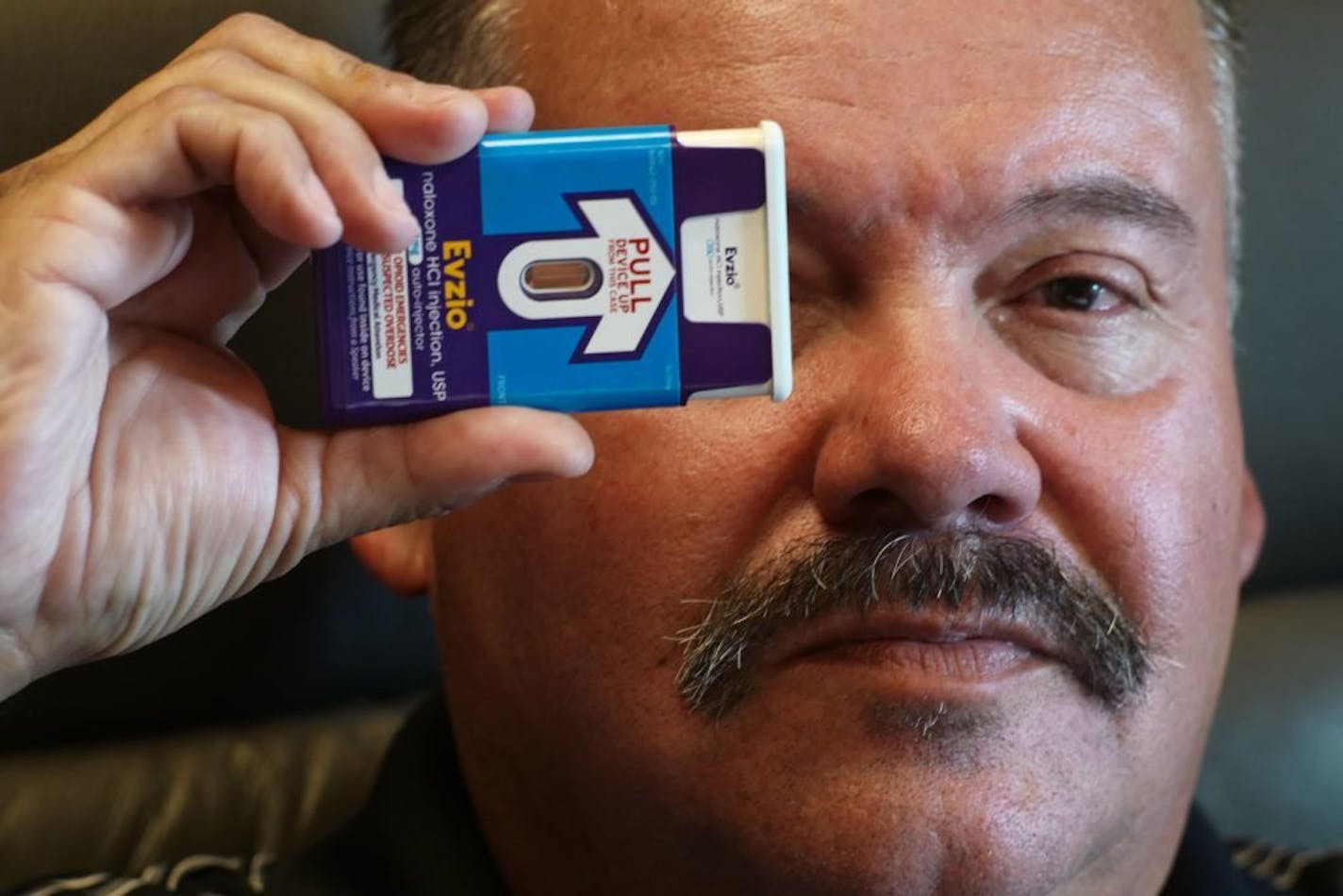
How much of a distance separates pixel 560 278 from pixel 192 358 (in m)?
0.23

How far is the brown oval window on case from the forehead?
0.78 ft

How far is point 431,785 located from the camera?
123cm

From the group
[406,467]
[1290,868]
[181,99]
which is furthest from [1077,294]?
[1290,868]

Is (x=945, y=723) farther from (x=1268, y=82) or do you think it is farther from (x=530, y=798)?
(x=1268, y=82)

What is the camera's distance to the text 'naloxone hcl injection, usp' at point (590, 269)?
78cm

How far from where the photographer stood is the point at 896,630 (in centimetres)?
94

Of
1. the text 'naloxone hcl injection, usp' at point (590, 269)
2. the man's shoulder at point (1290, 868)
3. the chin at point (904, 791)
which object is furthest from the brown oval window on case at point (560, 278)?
the man's shoulder at point (1290, 868)

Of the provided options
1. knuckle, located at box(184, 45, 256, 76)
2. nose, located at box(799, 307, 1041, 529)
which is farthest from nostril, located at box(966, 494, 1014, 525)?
knuckle, located at box(184, 45, 256, 76)

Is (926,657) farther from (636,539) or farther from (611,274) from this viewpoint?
(611,274)

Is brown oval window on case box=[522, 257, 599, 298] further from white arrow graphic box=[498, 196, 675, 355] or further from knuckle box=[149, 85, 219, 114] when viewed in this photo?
knuckle box=[149, 85, 219, 114]

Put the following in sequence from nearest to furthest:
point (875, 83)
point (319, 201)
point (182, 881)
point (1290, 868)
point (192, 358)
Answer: point (319, 201) → point (192, 358) → point (875, 83) → point (182, 881) → point (1290, 868)

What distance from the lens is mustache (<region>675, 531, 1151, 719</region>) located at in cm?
93

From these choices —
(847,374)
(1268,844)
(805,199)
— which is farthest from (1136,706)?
(1268,844)

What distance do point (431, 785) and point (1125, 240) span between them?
0.69 m
